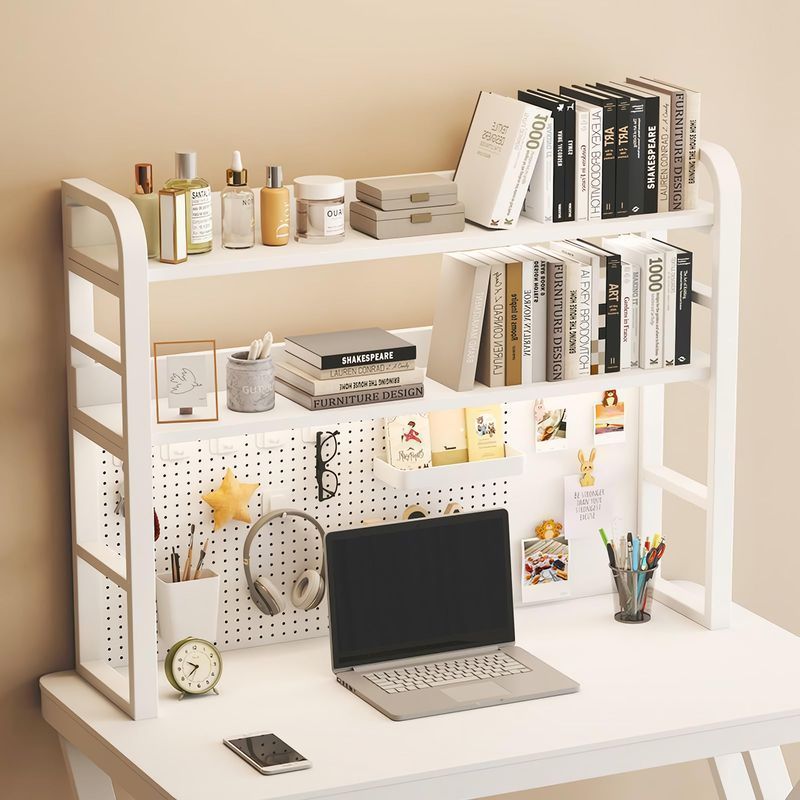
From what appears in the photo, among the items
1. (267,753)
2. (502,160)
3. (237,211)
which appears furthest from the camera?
(502,160)

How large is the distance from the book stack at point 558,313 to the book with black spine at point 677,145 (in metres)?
0.09

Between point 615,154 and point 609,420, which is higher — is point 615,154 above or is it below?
above

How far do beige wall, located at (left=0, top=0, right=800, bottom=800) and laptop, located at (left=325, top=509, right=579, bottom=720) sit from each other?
0.40 m

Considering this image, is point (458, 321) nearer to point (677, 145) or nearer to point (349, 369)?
point (349, 369)

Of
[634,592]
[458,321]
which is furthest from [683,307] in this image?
[634,592]

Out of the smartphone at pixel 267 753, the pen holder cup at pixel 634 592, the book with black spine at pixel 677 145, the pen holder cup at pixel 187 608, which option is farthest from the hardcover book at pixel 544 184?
the smartphone at pixel 267 753

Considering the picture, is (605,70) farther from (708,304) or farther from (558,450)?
(558,450)

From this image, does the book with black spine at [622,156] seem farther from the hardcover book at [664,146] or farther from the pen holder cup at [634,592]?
the pen holder cup at [634,592]

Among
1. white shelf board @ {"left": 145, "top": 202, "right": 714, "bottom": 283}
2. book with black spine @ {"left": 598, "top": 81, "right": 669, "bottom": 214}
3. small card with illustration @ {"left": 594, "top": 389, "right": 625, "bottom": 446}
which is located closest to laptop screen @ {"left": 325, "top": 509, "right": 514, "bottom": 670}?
small card with illustration @ {"left": 594, "top": 389, "right": 625, "bottom": 446}

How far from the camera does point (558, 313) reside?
2592 mm

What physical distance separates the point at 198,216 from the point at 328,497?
24.1 inches

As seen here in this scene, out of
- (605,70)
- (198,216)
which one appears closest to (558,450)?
(605,70)

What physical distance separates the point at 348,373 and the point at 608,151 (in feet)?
1.80

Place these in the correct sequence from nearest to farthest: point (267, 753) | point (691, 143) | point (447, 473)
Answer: point (267, 753)
point (691, 143)
point (447, 473)
